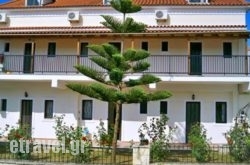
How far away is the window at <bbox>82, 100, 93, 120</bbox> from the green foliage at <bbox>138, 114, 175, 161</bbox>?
311 centimetres

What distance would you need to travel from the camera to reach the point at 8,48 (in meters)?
24.3

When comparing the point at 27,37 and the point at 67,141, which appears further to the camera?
the point at 27,37

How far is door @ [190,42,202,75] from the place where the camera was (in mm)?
21859

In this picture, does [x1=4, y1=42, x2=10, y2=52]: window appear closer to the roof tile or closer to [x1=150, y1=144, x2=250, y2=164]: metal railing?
the roof tile

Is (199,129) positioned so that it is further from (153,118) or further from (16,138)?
(16,138)

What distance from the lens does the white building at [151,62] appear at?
824 inches

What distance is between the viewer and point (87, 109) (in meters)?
22.9

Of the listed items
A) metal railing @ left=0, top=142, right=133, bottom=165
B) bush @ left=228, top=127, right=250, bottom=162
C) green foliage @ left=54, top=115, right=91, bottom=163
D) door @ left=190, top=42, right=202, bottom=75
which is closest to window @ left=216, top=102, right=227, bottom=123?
door @ left=190, top=42, right=202, bottom=75

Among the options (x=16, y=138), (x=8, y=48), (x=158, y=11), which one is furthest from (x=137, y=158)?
(x=8, y=48)

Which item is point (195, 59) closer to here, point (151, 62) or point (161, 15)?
point (151, 62)

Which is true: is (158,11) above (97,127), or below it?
above

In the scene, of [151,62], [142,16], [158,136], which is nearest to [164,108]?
[151,62]

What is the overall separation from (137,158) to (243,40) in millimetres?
10187

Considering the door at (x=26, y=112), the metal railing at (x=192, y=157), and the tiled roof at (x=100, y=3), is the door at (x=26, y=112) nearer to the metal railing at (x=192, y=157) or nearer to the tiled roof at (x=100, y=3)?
the tiled roof at (x=100, y=3)
